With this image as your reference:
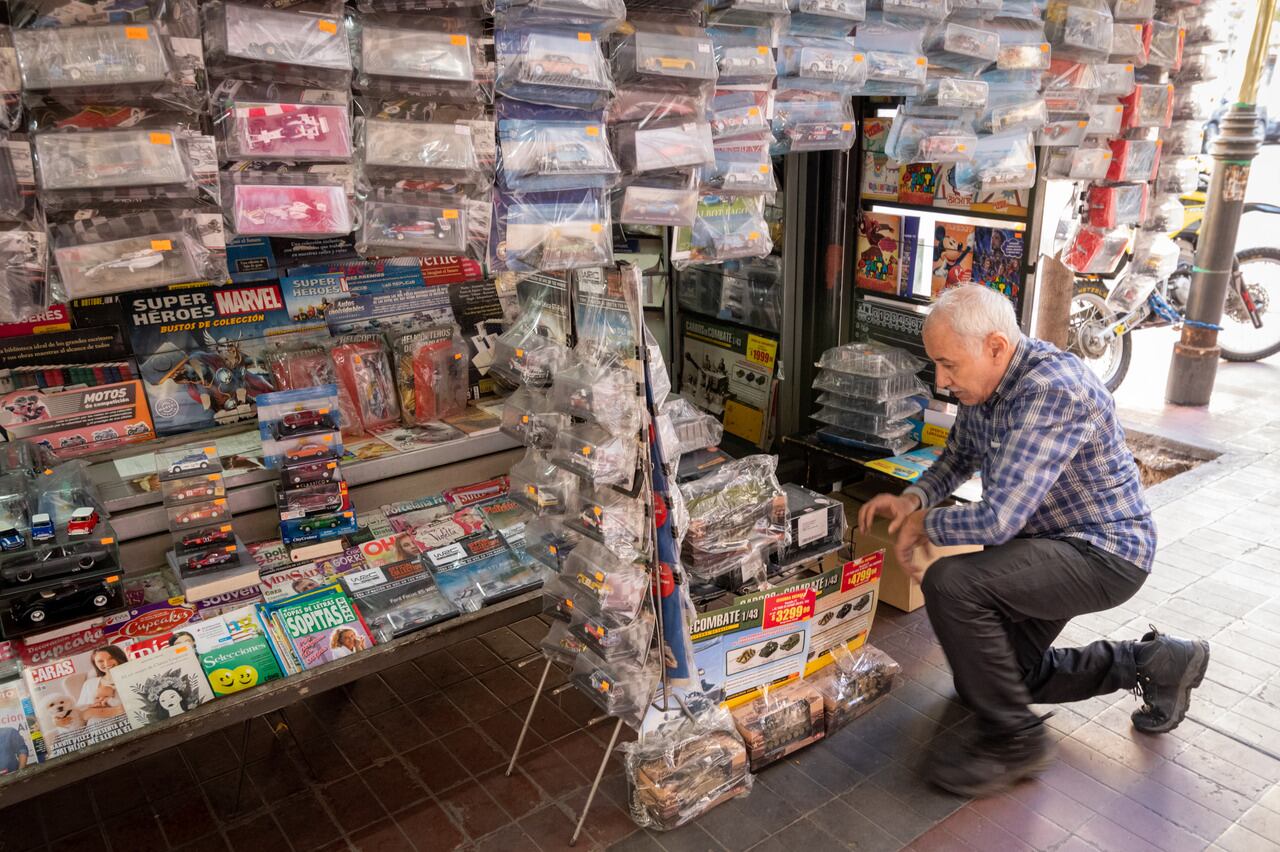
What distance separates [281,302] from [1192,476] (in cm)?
581

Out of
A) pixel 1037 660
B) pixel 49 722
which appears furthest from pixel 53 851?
pixel 1037 660

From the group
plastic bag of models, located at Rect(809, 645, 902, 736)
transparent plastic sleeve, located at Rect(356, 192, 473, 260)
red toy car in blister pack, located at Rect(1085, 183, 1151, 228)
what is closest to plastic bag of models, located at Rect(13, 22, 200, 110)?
transparent plastic sleeve, located at Rect(356, 192, 473, 260)

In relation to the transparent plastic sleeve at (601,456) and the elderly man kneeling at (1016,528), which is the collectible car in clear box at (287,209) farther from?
the elderly man kneeling at (1016,528)

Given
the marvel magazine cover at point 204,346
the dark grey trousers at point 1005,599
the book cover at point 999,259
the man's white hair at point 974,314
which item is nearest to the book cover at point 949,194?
the book cover at point 999,259

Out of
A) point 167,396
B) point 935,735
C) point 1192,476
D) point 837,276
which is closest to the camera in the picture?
point 935,735

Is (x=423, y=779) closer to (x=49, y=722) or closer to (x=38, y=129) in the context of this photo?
(x=49, y=722)

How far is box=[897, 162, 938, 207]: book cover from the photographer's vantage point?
4.64 meters

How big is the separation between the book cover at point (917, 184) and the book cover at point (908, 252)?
0.11m

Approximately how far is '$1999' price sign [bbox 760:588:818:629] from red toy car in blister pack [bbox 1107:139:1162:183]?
296 centimetres

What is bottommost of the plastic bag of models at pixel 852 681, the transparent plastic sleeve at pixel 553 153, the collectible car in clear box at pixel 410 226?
the plastic bag of models at pixel 852 681

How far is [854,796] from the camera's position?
10.9 ft

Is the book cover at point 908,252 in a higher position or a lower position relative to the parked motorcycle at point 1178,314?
higher

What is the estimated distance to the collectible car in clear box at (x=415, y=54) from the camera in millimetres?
2443

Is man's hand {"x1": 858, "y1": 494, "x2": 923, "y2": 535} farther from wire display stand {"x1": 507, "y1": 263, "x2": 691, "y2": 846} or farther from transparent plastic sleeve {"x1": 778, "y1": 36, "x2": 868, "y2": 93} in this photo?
transparent plastic sleeve {"x1": 778, "y1": 36, "x2": 868, "y2": 93}
